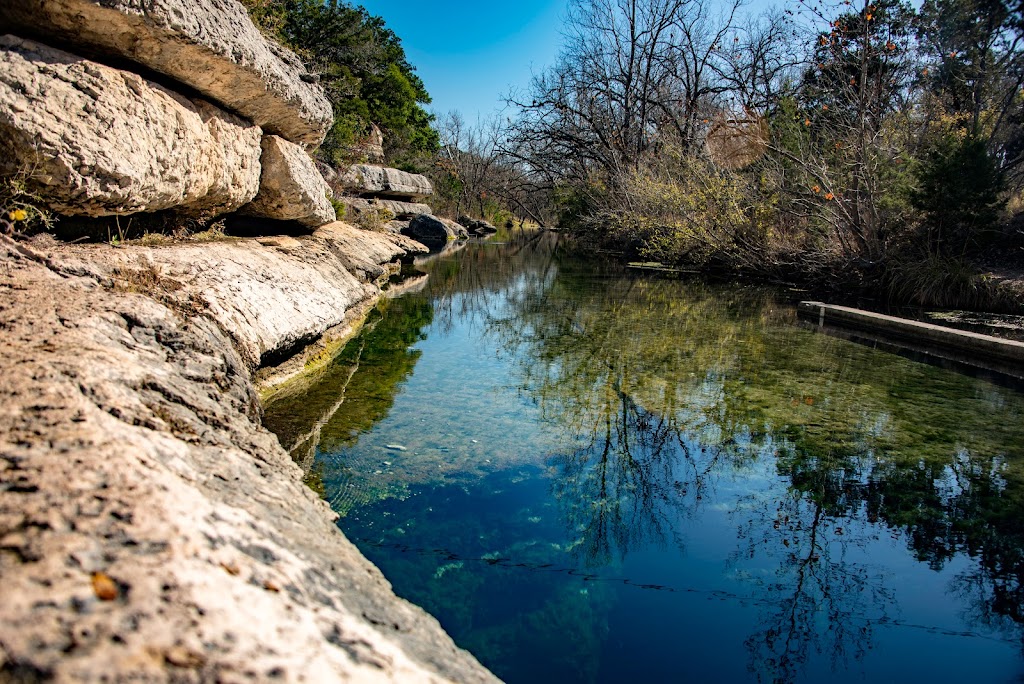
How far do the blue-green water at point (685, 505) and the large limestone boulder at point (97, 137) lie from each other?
1.88m

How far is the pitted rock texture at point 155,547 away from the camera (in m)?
1.13

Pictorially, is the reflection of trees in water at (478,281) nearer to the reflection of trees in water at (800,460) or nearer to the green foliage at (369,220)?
the green foliage at (369,220)

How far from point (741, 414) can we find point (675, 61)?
817 inches

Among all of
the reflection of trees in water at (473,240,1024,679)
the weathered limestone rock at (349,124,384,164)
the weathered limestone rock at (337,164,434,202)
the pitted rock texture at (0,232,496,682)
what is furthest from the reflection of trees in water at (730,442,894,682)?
the weathered limestone rock at (349,124,384,164)

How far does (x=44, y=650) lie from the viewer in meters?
1.06

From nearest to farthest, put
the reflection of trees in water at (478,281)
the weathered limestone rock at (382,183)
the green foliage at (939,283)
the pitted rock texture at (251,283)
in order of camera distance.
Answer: the pitted rock texture at (251,283) < the green foliage at (939,283) < the reflection of trees in water at (478,281) < the weathered limestone rock at (382,183)

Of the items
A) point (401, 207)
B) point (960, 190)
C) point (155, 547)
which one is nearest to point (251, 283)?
point (155, 547)

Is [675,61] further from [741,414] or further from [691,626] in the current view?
[691,626]

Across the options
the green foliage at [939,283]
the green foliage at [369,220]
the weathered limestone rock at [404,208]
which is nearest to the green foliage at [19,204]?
the green foliage at [939,283]

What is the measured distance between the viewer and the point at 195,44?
16.8 ft

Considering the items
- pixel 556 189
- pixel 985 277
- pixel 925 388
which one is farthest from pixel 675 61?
pixel 925 388

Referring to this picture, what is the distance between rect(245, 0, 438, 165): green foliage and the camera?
16406 mm

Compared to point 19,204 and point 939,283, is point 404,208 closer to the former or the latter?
point 939,283

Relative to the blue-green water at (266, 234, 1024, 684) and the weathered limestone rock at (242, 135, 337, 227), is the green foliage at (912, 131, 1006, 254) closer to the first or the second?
the blue-green water at (266, 234, 1024, 684)
